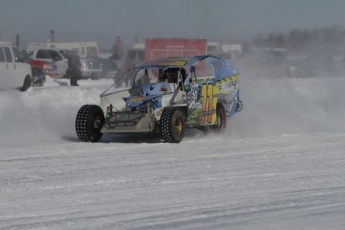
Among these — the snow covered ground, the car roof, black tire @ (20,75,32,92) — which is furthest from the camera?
black tire @ (20,75,32,92)

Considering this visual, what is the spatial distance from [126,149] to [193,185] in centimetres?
316

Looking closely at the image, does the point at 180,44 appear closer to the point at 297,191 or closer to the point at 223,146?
the point at 223,146

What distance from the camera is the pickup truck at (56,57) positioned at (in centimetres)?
3394

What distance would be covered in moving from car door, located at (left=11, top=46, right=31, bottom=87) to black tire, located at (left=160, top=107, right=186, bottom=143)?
1122 cm

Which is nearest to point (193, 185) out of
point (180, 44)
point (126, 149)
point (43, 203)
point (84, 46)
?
point (43, 203)

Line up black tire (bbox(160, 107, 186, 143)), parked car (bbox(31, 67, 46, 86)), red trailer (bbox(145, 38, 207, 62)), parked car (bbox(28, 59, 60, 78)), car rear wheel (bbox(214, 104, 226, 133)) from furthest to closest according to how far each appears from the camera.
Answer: parked car (bbox(28, 59, 60, 78)), red trailer (bbox(145, 38, 207, 62)), parked car (bbox(31, 67, 46, 86)), car rear wheel (bbox(214, 104, 226, 133)), black tire (bbox(160, 107, 186, 143))

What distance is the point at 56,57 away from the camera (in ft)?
112

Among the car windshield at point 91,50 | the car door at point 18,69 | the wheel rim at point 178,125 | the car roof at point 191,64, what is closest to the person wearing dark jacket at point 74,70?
the car door at point 18,69

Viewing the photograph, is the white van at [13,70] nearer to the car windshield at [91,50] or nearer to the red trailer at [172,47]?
the red trailer at [172,47]

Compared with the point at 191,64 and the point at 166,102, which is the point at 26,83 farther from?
the point at 166,102

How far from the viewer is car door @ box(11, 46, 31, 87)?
22406mm

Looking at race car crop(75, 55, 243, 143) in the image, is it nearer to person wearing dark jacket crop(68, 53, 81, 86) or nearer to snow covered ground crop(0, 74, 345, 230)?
snow covered ground crop(0, 74, 345, 230)

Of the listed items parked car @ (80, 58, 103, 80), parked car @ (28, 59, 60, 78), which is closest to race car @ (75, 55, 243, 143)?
parked car @ (28, 59, 60, 78)

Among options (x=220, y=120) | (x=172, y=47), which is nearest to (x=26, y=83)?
(x=172, y=47)
